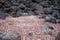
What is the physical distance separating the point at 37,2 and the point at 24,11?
262cm

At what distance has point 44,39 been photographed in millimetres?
6562

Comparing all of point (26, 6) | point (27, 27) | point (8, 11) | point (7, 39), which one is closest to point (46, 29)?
point (27, 27)

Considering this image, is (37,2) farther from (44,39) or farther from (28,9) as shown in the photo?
(44,39)

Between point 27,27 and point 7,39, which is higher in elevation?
point 7,39

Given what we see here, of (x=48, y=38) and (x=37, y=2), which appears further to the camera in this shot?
(x=37, y=2)

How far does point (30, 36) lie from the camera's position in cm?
681

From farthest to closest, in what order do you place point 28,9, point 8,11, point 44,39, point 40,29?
point 28,9 → point 8,11 → point 40,29 → point 44,39

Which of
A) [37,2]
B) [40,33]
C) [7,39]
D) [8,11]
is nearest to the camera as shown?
[7,39]

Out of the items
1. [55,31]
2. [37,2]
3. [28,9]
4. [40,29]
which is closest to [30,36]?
[40,29]

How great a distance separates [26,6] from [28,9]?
61cm

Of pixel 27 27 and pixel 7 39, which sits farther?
pixel 27 27

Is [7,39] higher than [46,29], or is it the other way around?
[7,39]

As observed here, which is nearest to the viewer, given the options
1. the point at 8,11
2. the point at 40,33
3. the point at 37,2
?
the point at 40,33

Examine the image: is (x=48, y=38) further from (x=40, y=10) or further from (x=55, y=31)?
(x=40, y=10)
